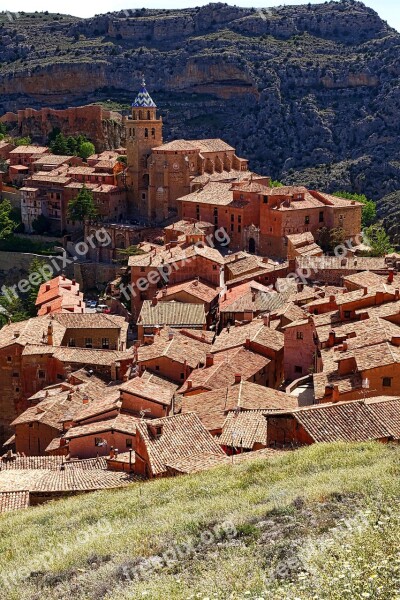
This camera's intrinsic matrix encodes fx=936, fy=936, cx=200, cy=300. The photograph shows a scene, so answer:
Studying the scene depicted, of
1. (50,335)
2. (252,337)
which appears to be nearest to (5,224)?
(50,335)

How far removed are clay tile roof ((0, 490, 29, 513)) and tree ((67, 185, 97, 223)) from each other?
37.3m

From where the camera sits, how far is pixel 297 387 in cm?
2711

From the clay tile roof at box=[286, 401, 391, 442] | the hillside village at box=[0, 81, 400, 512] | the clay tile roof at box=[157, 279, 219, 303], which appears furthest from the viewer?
the clay tile roof at box=[157, 279, 219, 303]

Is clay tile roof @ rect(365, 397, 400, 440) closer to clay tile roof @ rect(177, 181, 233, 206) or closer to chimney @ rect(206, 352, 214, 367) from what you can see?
chimney @ rect(206, 352, 214, 367)

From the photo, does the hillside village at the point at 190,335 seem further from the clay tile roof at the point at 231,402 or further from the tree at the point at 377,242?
the tree at the point at 377,242

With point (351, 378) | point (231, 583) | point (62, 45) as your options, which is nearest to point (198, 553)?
point (231, 583)

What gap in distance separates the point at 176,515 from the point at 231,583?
11.9 feet

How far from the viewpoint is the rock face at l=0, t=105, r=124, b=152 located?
72.5 meters

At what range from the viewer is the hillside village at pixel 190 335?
20.2 metres

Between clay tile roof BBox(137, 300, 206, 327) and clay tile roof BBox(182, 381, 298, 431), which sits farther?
clay tile roof BBox(137, 300, 206, 327)

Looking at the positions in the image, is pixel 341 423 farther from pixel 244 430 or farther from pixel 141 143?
pixel 141 143

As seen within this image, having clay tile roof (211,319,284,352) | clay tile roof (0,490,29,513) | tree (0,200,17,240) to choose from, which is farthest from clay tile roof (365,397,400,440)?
tree (0,200,17,240)

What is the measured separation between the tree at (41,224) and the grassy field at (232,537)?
1734 inches

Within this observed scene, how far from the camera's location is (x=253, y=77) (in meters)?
87.6
